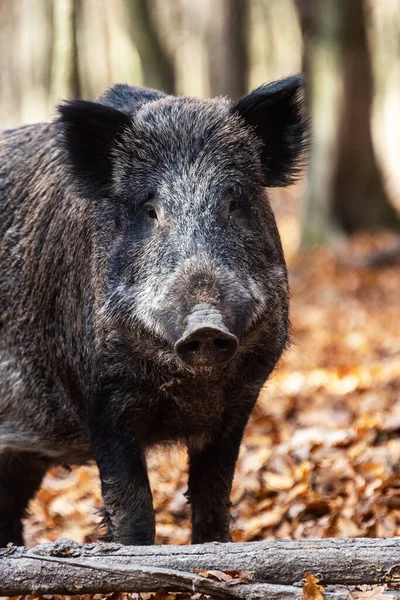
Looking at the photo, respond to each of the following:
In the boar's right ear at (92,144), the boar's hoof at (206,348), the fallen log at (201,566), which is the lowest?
the fallen log at (201,566)

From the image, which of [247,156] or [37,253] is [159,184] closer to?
[247,156]

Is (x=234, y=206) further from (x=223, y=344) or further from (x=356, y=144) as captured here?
(x=356, y=144)

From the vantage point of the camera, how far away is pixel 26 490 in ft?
19.3

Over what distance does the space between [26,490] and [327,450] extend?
2.20 metres

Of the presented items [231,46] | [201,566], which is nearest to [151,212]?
[201,566]

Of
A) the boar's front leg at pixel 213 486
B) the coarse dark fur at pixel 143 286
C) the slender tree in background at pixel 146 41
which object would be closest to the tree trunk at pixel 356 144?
the slender tree in background at pixel 146 41

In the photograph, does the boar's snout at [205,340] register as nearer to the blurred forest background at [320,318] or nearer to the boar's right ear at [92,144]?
the boar's right ear at [92,144]

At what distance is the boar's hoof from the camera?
3.63 meters

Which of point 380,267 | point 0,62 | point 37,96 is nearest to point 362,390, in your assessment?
point 380,267

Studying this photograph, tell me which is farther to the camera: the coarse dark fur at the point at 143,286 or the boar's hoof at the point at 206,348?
the coarse dark fur at the point at 143,286

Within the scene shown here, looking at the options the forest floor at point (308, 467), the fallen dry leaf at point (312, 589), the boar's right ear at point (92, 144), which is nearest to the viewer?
the fallen dry leaf at point (312, 589)

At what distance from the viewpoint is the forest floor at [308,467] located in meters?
5.77

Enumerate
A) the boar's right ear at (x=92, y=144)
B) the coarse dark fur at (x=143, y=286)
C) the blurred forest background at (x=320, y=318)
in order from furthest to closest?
the blurred forest background at (x=320, y=318)
the boar's right ear at (x=92, y=144)
the coarse dark fur at (x=143, y=286)

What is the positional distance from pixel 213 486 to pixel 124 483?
2.06ft
